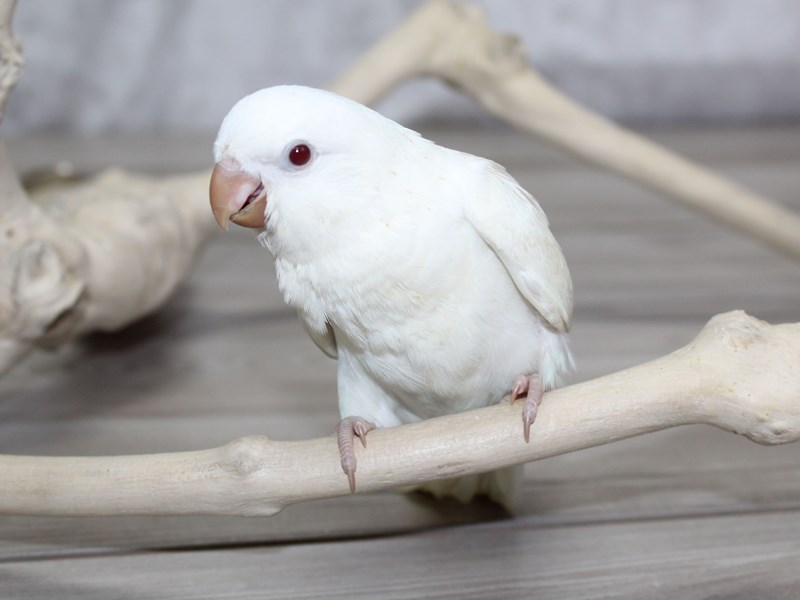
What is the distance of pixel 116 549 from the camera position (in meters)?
0.81

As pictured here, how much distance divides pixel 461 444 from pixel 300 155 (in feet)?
0.70

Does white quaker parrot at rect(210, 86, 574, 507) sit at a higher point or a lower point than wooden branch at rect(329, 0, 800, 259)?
lower

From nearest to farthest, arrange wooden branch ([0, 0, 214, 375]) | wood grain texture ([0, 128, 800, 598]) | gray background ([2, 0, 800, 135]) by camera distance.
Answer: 1. wood grain texture ([0, 128, 800, 598])
2. wooden branch ([0, 0, 214, 375])
3. gray background ([2, 0, 800, 135])

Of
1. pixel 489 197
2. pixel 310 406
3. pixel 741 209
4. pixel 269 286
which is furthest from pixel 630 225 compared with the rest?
pixel 489 197

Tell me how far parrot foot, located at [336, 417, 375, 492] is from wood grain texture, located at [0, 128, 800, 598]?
15 cm

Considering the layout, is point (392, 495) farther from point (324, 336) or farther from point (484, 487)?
point (324, 336)

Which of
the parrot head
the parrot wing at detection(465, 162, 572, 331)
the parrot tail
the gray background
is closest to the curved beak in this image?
the parrot head

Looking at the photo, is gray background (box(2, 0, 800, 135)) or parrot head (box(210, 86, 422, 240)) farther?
gray background (box(2, 0, 800, 135))

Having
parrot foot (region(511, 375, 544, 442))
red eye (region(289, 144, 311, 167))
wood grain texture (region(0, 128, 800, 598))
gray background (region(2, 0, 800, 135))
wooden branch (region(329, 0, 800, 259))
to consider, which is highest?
gray background (region(2, 0, 800, 135))

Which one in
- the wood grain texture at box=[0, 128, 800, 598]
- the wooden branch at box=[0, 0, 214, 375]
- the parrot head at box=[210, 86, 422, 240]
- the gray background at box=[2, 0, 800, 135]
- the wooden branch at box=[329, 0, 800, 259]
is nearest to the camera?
the parrot head at box=[210, 86, 422, 240]

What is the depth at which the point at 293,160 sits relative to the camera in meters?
0.62

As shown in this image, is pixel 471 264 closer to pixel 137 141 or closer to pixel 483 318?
pixel 483 318

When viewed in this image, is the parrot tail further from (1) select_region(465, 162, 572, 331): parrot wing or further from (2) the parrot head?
(2) the parrot head

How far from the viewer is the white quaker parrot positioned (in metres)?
0.63
